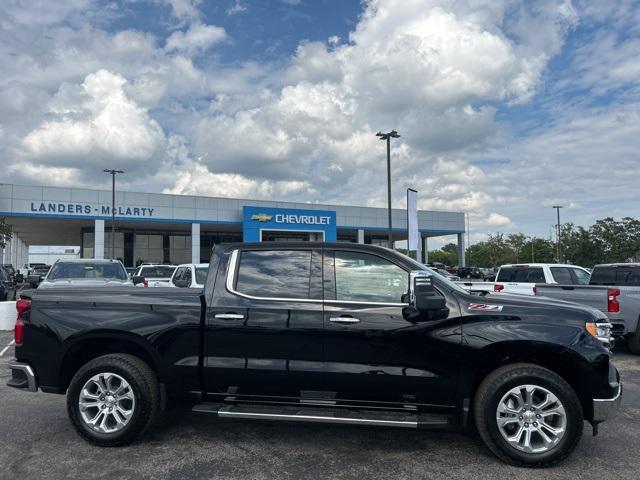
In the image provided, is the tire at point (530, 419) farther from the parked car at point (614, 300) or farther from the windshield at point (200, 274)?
the windshield at point (200, 274)

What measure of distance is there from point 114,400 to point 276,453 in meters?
1.54

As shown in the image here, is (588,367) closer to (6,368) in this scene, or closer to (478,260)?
(6,368)

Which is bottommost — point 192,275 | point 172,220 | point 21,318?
point 21,318

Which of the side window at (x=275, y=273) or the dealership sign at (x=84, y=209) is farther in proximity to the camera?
the dealership sign at (x=84, y=209)

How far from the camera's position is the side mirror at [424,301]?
162 inches

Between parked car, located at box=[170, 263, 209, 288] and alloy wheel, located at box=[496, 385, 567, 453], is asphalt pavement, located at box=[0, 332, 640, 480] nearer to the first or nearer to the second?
alloy wheel, located at box=[496, 385, 567, 453]

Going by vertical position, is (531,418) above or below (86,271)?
below

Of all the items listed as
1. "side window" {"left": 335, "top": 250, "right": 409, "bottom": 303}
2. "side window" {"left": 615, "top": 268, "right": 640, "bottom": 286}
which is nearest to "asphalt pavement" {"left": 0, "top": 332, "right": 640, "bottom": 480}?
"side window" {"left": 335, "top": 250, "right": 409, "bottom": 303}

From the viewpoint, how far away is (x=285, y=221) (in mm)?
44688

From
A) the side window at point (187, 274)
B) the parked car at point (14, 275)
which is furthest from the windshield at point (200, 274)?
the parked car at point (14, 275)

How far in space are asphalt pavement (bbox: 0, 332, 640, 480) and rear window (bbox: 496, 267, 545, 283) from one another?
699 cm

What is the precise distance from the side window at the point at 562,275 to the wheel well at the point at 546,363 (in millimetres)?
8194

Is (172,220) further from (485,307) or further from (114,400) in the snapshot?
(485,307)

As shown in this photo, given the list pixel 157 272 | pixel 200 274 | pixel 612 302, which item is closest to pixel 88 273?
pixel 200 274
